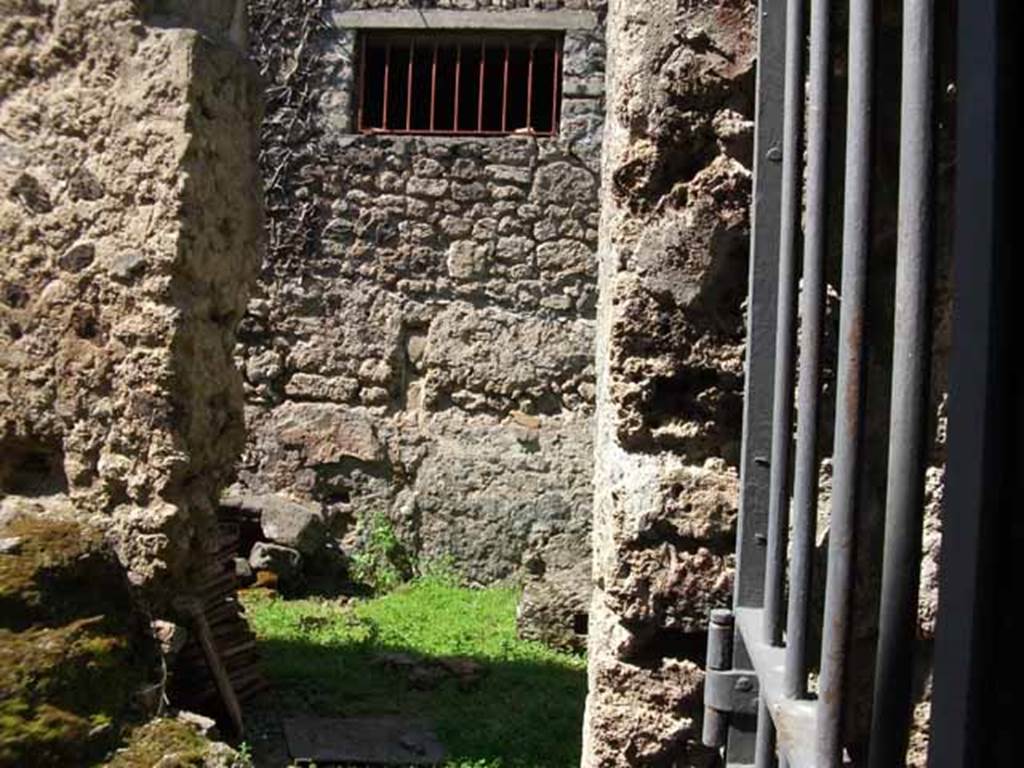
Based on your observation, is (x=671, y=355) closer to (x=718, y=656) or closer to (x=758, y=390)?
(x=758, y=390)

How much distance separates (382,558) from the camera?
7.71 meters

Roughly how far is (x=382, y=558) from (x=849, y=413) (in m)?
6.70

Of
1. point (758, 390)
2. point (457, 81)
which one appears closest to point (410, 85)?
point (457, 81)

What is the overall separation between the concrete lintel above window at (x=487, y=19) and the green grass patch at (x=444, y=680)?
3323mm

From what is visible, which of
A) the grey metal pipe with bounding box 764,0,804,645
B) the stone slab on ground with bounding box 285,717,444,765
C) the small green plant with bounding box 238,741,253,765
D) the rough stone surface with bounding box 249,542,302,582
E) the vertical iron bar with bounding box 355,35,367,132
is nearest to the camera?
the grey metal pipe with bounding box 764,0,804,645

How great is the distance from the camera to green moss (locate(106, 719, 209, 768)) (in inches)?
127

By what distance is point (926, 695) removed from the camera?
1.58 meters

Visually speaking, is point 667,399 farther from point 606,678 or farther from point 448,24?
point 448,24

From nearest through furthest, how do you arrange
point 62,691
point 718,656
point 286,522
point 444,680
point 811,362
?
point 811,362 < point 718,656 < point 62,691 < point 444,680 < point 286,522

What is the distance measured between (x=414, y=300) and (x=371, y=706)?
330 centimetres

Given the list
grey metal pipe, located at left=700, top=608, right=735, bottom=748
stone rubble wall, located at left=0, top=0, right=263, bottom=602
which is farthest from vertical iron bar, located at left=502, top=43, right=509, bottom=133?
grey metal pipe, located at left=700, top=608, right=735, bottom=748

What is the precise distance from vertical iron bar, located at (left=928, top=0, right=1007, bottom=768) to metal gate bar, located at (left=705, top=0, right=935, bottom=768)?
0.19 meters

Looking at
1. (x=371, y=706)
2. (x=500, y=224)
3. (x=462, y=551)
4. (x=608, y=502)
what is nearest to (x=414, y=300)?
(x=500, y=224)

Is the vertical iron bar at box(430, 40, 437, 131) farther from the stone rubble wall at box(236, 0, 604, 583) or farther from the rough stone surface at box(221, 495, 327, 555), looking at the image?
the rough stone surface at box(221, 495, 327, 555)
